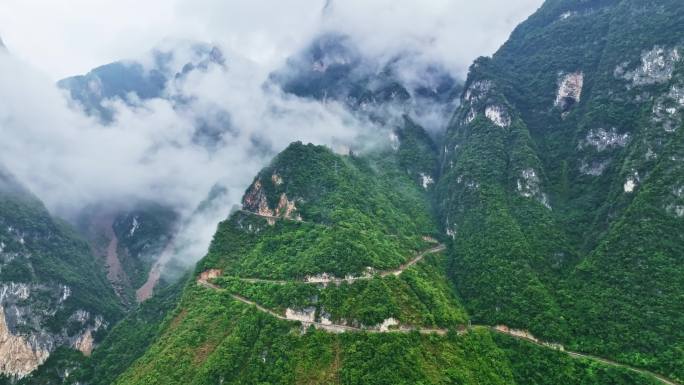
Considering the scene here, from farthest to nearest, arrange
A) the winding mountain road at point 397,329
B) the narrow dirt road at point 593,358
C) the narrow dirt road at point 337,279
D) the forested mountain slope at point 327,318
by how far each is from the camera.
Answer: the narrow dirt road at point 337,279 < the winding mountain road at point 397,329 < the forested mountain slope at point 327,318 < the narrow dirt road at point 593,358

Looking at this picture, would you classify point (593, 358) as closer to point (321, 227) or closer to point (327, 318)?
point (327, 318)

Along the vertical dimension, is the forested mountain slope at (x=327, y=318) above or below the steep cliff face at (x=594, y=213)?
below

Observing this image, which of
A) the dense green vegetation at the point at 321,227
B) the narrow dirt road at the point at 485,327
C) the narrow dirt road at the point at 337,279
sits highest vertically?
the dense green vegetation at the point at 321,227

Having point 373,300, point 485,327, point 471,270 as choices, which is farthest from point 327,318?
point 471,270

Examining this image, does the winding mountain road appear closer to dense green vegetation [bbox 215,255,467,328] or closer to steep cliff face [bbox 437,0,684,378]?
dense green vegetation [bbox 215,255,467,328]

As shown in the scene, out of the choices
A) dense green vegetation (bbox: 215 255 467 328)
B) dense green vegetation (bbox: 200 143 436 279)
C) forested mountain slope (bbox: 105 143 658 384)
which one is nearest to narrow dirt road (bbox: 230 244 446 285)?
forested mountain slope (bbox: 105 143 658 384)

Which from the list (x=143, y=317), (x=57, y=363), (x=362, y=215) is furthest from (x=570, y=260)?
(x=57, y=363)

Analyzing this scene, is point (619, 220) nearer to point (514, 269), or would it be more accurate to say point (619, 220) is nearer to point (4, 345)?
point (514, 269)

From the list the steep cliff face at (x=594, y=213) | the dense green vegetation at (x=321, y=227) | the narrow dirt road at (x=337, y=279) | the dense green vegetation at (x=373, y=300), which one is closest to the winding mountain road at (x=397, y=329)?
the narrow dirt road at (x=337, y=279)

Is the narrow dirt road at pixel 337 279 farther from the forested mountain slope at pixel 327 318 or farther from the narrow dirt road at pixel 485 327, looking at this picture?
the narrow dirt road at pixel 485 327
